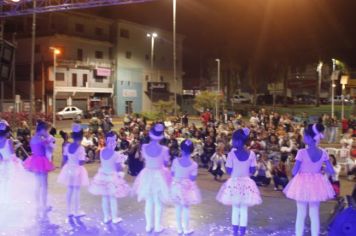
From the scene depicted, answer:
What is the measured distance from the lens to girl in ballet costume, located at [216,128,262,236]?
6836mm

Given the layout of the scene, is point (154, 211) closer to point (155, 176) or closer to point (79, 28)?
point (155, 176)

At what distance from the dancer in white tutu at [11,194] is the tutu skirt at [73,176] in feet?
2.98

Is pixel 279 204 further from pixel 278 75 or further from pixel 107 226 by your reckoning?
pixel 278 75

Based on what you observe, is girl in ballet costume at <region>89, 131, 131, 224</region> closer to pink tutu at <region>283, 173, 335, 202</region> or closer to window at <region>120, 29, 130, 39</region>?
pink tutu at <region>283, 173, 335, 202</region>

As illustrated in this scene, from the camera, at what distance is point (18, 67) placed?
4962 cm

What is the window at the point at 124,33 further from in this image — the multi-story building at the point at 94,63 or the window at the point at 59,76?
the window at the point at 59,76

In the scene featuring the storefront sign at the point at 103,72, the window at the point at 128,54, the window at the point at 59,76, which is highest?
the window at the point at 128,54

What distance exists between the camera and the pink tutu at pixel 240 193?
682 cm

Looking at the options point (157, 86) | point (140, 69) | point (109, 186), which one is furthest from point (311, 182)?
point (157, 86)

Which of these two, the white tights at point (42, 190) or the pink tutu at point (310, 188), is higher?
the pink tutu at point (310, 188)

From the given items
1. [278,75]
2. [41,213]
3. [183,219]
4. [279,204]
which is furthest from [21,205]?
[278,75]

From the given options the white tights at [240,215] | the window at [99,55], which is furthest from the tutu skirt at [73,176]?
the window at [99,55]

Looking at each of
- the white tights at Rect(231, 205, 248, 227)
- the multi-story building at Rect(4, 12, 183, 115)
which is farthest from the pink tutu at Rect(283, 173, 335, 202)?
the multi-story building at Rect(4, 12, 183, 115)

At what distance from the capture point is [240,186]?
689 cm
